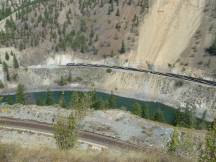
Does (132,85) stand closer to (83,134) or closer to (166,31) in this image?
(166,31)

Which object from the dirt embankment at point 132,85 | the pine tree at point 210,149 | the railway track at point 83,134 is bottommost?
the dirt embankment at point 132,85

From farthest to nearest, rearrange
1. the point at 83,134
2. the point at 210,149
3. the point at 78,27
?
the point at 78,27 < the point at 83,134 < the point at 210,149

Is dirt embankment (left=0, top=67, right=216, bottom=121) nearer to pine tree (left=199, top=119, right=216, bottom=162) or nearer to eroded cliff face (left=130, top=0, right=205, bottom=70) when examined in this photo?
eroded cliff face (left=130, top=0, right=205, bottom=70)

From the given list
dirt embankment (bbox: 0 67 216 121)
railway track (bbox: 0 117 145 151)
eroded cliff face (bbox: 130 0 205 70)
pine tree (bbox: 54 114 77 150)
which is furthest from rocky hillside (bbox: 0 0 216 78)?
pine tree (bbox: 54 114 77 150)

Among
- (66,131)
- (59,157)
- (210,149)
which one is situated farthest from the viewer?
(66,131)

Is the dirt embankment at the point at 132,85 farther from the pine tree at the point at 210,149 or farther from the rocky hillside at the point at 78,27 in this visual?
the pine tree at the point at 210,149

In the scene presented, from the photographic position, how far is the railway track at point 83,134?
5031 cm

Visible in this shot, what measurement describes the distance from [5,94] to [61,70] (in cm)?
1663

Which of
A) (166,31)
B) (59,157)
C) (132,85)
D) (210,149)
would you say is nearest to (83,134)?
(59,157)

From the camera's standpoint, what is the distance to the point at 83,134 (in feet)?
172

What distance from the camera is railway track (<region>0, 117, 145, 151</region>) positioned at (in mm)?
50312

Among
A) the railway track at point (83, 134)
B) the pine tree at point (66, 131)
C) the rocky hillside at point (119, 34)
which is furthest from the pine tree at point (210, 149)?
the rocky hillside at point (119, 34)

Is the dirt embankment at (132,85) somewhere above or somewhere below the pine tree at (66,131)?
below

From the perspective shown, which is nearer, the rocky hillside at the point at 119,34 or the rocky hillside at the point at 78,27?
the rocky hillside at the point at 119,34
